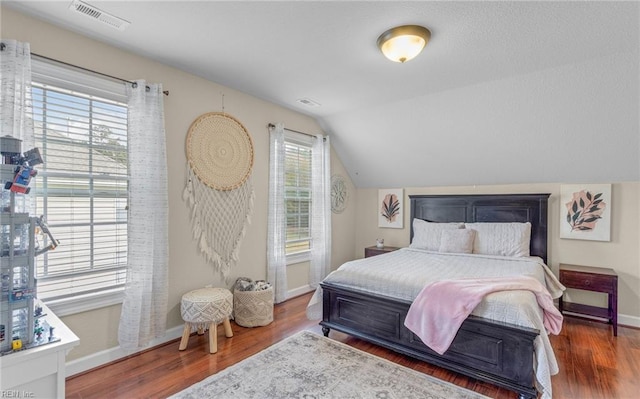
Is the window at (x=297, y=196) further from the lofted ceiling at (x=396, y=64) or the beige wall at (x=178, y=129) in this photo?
the lofted ceiling at (x=396, y=64)

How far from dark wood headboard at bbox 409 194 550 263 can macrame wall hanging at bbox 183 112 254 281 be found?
268 cm

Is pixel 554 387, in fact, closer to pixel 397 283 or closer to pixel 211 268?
pixel 397 283

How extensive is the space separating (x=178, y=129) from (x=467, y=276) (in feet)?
9.93

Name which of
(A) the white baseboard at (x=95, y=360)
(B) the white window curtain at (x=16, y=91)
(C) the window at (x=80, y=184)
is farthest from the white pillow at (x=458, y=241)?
(B) the white window curtain at (x=16, y=91)

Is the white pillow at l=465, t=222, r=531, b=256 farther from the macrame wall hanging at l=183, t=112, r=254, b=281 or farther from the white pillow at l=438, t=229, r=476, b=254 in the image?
the macrame wall hanging at l=183, t=112, r=254, b=281

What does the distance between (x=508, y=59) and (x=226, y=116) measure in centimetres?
277

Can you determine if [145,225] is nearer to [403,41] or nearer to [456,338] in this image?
[403,41]

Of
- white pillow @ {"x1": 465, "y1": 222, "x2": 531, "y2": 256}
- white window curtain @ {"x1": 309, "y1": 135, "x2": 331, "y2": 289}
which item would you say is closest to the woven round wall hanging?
white window curtain @ {"x1": 309, "y1": 135, "x2": 331, "y2": 289}

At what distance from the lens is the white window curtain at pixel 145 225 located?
2.51m

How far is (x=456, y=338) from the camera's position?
2.30m

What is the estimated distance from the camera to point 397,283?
2.66 m

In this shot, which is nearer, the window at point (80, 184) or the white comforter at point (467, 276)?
the white comforter at point (467, 276)

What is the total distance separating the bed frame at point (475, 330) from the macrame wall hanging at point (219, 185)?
1.19m

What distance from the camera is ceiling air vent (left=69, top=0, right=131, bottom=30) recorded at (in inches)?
78.9
